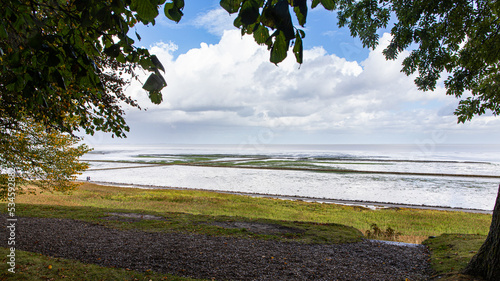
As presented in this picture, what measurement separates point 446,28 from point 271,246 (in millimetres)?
8104

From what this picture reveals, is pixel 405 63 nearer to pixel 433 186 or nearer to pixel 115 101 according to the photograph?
pixel 115 101

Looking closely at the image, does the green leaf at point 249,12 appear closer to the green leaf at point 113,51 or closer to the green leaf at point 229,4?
the green leaf at point 229,4

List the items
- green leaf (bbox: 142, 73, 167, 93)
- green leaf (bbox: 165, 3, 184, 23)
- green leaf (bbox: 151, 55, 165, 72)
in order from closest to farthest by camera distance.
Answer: green leaf (bbox: 165, 3, 184, 23)
green leaf (bbox: 142, 73, 167, 93)
green leaf (bbox: 151, 55, 165, 72)

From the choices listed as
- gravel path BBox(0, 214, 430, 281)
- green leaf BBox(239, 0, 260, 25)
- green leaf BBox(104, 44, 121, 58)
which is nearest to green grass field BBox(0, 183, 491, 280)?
gravel path BBox(0, 214, 430, 281)

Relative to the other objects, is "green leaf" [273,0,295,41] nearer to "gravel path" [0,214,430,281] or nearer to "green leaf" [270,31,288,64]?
"green leaf" [270,31,288,64]

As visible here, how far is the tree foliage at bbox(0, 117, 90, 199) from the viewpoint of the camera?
1050 centimetres

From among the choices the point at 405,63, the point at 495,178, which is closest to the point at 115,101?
the point at 405,63

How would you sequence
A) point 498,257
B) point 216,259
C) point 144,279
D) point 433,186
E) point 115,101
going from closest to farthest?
point 498,257 → point 144,279 → point 216,259 → point 115,101 → point 433,186

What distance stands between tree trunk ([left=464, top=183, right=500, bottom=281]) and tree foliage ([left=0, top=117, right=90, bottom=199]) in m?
13.5

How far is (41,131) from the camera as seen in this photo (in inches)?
464

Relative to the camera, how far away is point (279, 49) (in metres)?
1.78

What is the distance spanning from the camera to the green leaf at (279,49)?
175 cm

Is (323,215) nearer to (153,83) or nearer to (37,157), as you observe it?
(37,157)

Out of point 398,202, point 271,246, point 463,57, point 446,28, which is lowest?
point 398,202
